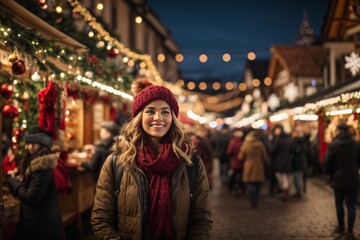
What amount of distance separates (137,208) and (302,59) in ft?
91.2

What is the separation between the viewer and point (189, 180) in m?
3.62

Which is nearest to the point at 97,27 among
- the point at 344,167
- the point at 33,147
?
the point at 33,147

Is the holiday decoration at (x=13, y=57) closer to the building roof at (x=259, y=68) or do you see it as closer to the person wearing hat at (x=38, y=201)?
the person wearing hat at (x=38, y=201)

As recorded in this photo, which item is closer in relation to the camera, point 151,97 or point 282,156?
point 151,97

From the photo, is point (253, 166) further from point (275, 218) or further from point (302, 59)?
point (302, 59)

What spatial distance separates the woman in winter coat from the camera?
37.8ft

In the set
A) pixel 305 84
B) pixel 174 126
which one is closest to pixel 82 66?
pixel 174 126

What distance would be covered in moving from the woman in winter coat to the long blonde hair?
26.5ft

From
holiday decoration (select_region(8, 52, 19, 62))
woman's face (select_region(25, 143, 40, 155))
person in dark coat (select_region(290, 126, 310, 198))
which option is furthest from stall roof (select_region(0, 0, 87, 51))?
person in dark coat (select_region(290, 126, 310, 198))

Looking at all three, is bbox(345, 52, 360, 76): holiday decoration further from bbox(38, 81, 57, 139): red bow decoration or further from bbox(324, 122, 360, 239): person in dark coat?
bbox(38, 81, 57, 139): red bow decoration

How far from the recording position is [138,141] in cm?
366

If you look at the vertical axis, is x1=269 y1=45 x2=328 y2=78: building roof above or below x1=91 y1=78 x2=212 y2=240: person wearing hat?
above

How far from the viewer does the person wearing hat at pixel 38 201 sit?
17.0 ft

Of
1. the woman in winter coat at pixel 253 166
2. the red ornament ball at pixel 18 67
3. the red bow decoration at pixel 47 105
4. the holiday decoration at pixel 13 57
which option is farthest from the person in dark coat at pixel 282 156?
the holiday decoration at pixel 13 57
